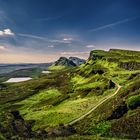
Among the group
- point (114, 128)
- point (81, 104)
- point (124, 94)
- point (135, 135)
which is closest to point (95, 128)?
point (114, 128)

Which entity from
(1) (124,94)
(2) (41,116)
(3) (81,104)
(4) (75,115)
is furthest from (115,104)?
(2) (41,116)

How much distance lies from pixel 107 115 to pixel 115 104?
372 inches

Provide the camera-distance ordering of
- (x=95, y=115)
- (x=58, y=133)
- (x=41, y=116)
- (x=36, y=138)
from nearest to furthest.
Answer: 1. (x=36, y=138)
2. (x=58, y=133)
3. (x=95, y=115)
4. (x=41, y=116)

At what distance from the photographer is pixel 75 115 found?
122750mm

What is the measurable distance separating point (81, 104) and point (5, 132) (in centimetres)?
5480

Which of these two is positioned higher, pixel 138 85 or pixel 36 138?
pixel 138 85

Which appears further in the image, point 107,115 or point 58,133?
point 107,115

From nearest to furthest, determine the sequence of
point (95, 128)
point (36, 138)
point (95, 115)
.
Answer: point (36, 138), point (95, 128), point (95, 115)

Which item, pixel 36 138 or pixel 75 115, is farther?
pixel 75 115

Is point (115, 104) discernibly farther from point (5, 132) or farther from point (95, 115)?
point (5, 132)

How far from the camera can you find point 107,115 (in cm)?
10644

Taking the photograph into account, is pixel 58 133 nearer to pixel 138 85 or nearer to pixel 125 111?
pixel 125 111

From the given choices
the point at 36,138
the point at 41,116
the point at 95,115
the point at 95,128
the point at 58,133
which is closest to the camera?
the point at 36,138

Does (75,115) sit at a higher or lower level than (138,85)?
lower
